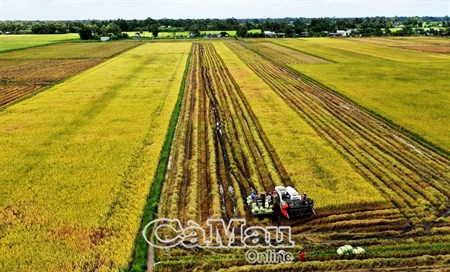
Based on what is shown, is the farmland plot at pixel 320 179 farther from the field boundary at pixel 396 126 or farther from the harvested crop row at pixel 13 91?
the harvested crop row at pixel 13 91

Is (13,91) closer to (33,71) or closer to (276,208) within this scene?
(33,71)

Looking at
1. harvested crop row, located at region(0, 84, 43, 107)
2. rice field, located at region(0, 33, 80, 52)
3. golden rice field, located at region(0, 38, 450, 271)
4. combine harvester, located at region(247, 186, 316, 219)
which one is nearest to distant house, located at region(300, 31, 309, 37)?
rice field, located at region(0, 33, 80, 52)

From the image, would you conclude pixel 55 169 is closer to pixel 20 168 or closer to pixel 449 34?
pixel 20 168

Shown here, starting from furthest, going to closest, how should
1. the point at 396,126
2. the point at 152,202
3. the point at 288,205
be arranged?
the point at 396,126 < the point at 152,202 < the point at 288,205

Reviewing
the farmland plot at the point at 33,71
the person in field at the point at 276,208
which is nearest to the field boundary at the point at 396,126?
the person in field at the point at 276,208

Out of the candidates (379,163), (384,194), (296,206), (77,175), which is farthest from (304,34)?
(296,206)

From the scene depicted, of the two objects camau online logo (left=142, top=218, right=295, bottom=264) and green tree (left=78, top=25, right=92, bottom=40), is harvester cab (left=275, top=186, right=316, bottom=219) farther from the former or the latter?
green tree (left=78, top=25, right=92, bottom=40)
